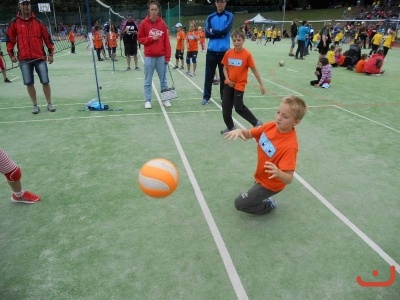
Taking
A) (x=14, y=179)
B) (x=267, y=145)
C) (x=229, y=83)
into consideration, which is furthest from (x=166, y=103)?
(x=267, y=145)

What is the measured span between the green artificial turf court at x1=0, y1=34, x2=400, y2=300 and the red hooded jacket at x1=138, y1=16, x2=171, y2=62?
160 centimetres

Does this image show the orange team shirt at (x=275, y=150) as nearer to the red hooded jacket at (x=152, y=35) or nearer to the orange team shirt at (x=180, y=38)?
the red hooded jacket at (x=152, y=35)

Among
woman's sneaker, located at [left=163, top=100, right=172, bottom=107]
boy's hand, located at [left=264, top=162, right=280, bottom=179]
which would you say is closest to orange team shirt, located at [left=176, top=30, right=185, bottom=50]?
woman's sneaker, located at [left=163, top=100, right=172, bottom=107]

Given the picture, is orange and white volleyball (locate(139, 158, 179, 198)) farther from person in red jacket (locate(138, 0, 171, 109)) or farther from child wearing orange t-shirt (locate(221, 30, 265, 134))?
person in red jacket (locate(138, 0, 171, 109))

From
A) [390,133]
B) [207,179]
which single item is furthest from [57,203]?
[390,133]

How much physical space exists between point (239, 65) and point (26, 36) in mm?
4609

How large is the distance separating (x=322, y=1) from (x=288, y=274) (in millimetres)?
75081

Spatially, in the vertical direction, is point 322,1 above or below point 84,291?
above

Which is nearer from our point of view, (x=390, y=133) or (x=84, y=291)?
(x=84, y=291)

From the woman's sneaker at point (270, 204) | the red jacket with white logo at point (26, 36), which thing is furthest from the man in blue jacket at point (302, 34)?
the woman's sneaker at point (270, 204)

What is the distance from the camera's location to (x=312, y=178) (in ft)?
15.5

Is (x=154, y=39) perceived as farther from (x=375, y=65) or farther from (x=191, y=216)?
(x=375, y=65)

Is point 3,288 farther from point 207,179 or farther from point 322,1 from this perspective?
point 322,1

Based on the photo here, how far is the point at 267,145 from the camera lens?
136 inches
